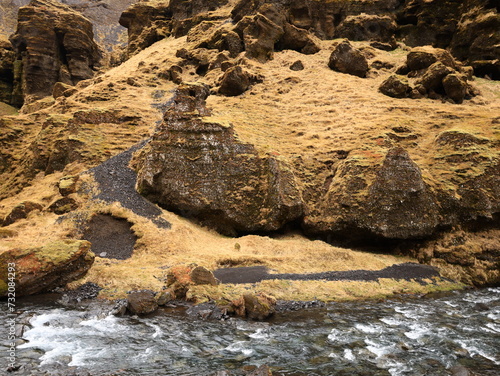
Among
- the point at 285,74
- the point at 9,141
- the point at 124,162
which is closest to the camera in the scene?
the point at 124,162

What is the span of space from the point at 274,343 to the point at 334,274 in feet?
28.3

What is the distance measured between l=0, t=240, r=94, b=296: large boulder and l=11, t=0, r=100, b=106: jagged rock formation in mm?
60521

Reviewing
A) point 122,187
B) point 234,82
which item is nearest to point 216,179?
point 122,187

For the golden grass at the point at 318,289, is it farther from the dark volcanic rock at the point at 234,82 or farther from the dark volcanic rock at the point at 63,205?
the dark volcanic rock at the point at 234,82

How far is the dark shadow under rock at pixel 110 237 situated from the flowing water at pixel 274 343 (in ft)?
21.9

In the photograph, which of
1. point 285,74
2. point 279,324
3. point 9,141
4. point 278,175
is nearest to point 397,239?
point 278,175

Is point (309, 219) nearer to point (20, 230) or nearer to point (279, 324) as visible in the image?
point (279, 324)

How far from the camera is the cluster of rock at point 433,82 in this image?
3678 centimetres

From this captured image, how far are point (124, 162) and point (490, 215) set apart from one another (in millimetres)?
30535

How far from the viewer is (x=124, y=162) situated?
2988 centimetres

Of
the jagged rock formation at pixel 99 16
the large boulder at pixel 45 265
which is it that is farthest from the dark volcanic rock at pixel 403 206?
the jagged rock formation at pixel 99 16

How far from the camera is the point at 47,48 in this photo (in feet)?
205

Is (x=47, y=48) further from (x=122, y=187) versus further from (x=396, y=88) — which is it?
(x=396, y=88)

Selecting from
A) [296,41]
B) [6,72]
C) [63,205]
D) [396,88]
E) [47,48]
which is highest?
[296,41]
